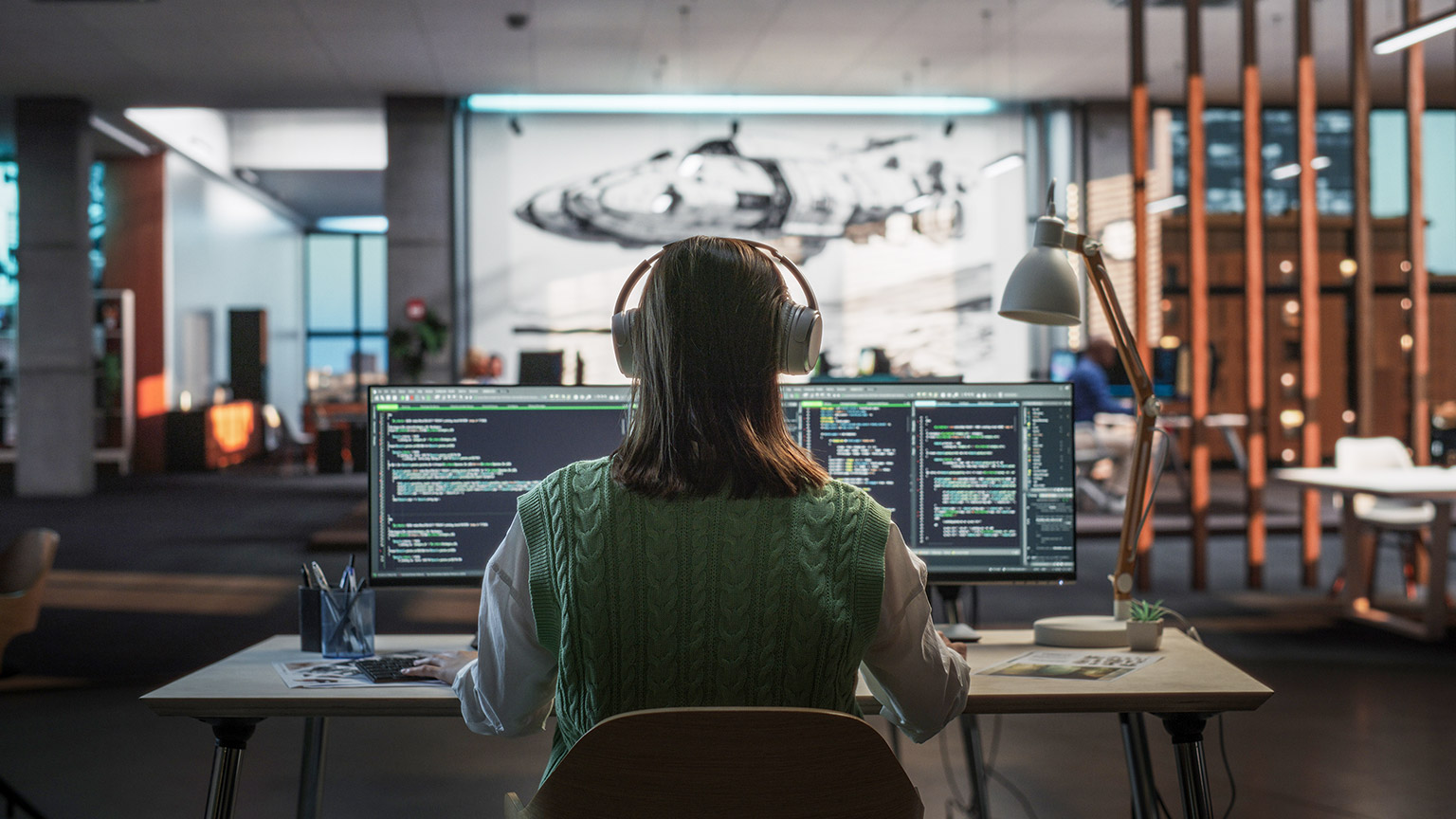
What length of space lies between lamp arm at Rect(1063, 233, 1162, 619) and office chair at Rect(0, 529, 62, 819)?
114 inches

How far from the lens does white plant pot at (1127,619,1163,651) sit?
188 cm

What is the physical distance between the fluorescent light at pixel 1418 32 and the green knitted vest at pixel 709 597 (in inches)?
219

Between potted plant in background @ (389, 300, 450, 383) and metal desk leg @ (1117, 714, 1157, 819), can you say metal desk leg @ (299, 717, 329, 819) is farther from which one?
potted plant in background @ (389, 300, 450, 383)

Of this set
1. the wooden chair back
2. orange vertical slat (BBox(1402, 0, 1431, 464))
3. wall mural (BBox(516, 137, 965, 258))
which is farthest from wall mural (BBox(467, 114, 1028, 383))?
the wooden chair back

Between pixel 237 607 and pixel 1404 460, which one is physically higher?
pixel 1404 460

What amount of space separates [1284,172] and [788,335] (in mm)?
12271

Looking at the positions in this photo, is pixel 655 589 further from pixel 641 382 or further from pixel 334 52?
pixel 334 52

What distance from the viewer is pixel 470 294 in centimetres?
1105

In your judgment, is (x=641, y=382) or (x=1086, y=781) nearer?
(x=641, y=382)

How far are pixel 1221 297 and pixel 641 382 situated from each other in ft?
40.2

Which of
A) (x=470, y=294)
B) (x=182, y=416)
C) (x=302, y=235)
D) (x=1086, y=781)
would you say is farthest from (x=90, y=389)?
(x=1086, y=781)

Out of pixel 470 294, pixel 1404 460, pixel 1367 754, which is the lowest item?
pixel 1367 754

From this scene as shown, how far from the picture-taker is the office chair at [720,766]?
1.00 m

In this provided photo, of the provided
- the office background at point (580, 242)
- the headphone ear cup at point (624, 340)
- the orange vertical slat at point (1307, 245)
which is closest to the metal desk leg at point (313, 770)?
the headphone ear cup at point (624, 340)
